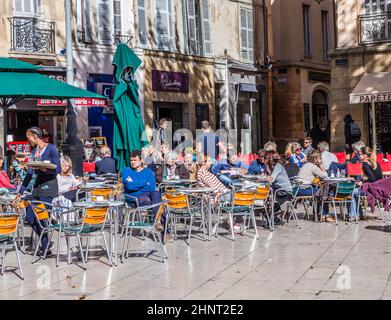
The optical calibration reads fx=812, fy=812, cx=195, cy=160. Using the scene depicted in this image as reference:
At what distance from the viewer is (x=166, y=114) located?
28.3 m

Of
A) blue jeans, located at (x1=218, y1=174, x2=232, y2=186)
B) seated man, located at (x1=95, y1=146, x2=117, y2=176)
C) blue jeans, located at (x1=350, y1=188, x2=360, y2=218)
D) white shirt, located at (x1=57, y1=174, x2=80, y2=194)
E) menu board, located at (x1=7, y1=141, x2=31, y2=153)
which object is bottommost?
blue jeans, located at (x1=350, y1=188, x2=360, y2=218)

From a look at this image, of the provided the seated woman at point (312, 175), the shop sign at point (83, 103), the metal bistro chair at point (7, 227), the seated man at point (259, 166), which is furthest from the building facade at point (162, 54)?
the metal bistro chair at point (7, 227)

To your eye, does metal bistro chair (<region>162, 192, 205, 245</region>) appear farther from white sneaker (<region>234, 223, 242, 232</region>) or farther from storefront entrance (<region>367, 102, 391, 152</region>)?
storefront entrance (<region>367, 102, 391, 152</region>)

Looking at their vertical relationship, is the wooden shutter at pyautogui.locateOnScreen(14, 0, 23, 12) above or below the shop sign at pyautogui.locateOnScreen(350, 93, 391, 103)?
above

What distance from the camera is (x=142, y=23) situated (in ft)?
88.5

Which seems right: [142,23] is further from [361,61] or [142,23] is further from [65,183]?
[65,183]

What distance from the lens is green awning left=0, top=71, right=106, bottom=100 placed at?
41.3 feet

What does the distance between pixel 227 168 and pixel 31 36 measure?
1142 cm

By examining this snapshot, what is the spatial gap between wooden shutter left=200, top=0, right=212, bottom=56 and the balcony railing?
7031 mm

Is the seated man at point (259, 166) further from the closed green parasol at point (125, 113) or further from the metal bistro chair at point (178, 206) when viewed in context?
the metal bistro chair at point (178, 206)

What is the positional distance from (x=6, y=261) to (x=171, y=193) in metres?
2.52

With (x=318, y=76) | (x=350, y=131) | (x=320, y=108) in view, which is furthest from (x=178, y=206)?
(x=320, y=108)

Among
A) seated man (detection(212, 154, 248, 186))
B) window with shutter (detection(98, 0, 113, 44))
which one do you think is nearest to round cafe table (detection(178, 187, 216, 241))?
seated man (detection(212, 154, 248, 186))
